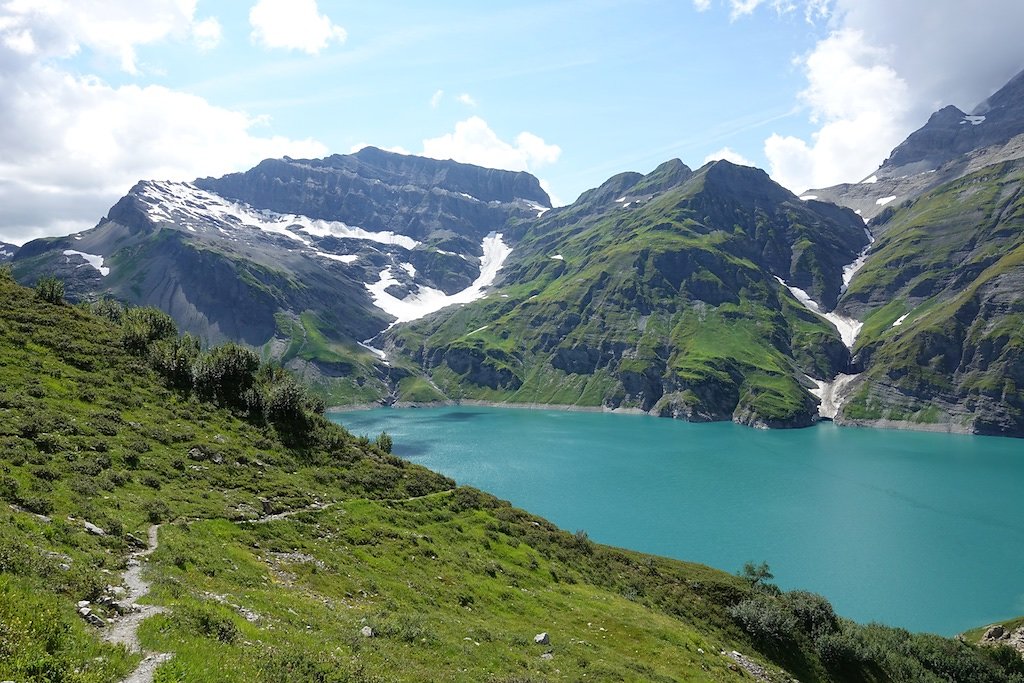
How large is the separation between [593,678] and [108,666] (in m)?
19.4

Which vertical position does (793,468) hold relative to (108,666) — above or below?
below

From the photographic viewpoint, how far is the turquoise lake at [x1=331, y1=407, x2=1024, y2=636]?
281 feet

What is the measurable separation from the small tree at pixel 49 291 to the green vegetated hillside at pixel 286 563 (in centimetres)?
28

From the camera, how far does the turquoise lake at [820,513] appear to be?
85.6 m

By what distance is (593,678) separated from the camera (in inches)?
972

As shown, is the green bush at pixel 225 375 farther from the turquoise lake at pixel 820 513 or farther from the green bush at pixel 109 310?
the turquoise lake at pixel 820 513

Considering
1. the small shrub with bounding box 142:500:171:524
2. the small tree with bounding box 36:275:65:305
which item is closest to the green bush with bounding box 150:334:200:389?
the small tree with bounding box 36:275:65:305

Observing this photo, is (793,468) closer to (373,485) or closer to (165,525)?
(373,485)

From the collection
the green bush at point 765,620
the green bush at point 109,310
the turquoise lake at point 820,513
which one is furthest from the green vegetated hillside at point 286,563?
the turquoise lake at point 820,513

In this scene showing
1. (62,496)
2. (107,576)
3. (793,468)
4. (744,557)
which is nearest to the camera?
(107,576)

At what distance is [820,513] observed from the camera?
12388 cm

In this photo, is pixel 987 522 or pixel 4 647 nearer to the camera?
pixel 4 647

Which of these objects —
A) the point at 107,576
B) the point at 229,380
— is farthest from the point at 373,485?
the point at 107,576

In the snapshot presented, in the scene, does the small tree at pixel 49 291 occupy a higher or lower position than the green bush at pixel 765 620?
higher
